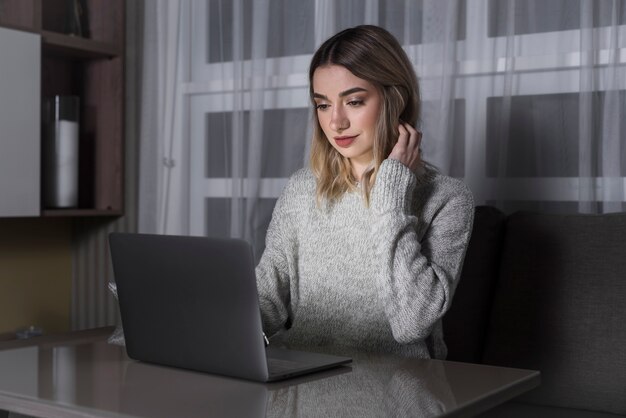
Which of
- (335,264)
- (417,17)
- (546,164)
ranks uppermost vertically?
(417,17)

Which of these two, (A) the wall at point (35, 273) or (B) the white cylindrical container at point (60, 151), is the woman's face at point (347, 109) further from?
(A) the wall at point (35, 273)

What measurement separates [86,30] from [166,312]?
6.25 feet

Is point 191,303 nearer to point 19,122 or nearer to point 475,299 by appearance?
point 475,299

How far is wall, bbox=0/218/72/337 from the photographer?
110 inches

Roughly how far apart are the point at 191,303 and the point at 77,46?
5.77 ft

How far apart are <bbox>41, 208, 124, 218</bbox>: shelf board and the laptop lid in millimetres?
1458

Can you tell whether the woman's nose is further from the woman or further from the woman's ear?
the woman's ear

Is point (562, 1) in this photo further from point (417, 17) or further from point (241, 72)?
point (241, 72)

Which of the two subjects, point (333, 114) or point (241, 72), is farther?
point (241, 72)

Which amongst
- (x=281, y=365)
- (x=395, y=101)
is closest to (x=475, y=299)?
(x=395, y=101)

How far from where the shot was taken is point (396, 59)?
1.75 m

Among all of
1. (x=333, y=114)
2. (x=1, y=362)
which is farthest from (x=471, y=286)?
(x=1, y=362)

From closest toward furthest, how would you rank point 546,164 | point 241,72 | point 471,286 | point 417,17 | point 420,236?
point 420,236 → point 471,286 → point 546,164 → point 417,17 → point 241,72

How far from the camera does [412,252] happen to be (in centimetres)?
154
